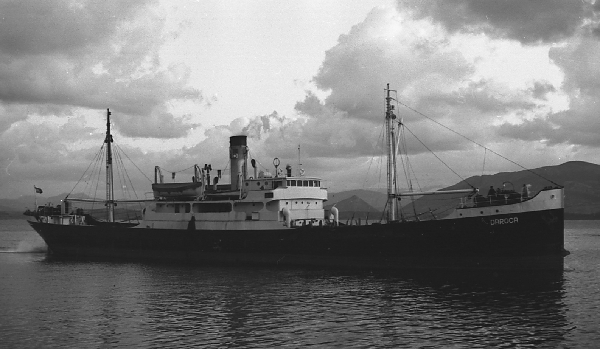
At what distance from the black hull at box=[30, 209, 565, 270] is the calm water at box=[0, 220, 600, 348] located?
5.41 feet

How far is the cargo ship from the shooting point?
37.6m

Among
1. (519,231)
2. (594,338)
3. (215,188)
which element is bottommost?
(594,338)

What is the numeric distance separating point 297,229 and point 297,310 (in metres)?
16.0

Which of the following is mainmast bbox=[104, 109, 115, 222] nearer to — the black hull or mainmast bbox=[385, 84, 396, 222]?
the black hull

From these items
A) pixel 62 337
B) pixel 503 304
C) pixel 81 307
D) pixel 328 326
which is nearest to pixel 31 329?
pixel 62 337

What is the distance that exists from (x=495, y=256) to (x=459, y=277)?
2.94 meters

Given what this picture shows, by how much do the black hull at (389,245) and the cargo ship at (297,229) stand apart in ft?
0.23

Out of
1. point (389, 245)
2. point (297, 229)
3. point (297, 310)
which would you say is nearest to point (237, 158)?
point (297, 229)

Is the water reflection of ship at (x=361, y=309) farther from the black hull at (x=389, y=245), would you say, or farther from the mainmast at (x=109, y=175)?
the mainmast at (x=109, y=175)

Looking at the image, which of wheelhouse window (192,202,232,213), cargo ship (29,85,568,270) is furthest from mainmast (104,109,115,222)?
wheelhouse window (192,202,232,213)

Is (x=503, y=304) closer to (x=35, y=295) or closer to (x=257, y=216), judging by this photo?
(x=257, y=216)

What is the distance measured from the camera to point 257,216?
47062 millimetres

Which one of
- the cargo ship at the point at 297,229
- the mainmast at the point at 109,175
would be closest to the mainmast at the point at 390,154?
the cargo ship at the point at 297,229

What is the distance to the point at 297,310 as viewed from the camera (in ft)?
91.9
